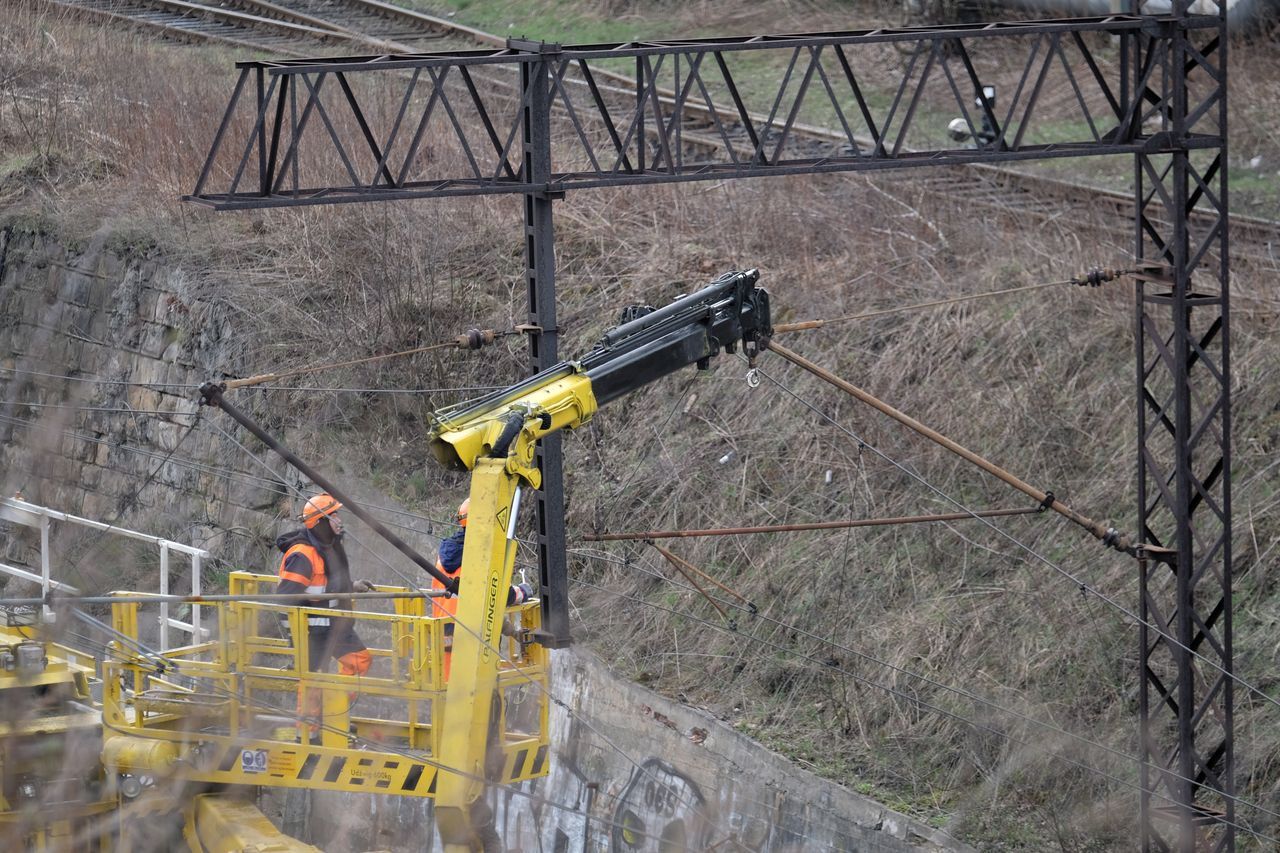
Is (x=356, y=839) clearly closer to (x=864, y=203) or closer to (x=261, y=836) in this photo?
(x=261, y=836)

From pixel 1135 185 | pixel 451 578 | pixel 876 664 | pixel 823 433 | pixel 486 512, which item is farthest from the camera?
pixel 823 433

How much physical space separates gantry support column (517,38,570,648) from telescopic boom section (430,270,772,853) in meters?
1.40

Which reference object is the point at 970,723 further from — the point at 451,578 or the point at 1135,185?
the point at 451,578

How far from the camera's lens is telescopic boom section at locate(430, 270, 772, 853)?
9156 millimetres

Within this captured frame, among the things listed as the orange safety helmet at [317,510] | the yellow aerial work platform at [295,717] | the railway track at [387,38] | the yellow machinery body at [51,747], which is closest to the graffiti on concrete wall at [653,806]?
the yellow aerial work platform at [295,717]

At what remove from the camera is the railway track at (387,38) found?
66.0 ft

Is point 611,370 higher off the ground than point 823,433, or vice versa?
point 611,370

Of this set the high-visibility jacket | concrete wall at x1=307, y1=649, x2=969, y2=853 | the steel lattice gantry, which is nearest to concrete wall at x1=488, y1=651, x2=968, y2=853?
concrete wall at x1=307, y1=649, x2=969, y2=853

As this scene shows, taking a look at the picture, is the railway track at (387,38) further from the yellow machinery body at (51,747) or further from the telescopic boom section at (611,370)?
the yellow machinery body at (51,747)

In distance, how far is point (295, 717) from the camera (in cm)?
1052

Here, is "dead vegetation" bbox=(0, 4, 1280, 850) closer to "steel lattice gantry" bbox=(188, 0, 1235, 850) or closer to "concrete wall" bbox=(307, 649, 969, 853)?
"concrete wall" bbox=(307, 649, 969, 853)

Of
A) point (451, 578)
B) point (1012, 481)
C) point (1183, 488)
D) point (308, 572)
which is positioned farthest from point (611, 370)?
point (1183, 488)

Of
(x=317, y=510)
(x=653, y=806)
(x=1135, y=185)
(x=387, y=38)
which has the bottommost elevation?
(x=653, y=806)

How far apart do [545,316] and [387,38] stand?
63.8 feet
